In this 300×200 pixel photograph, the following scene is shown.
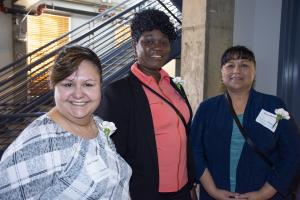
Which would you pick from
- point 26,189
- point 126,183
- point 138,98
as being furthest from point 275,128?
point 26,189

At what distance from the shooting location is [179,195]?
80.0 inches

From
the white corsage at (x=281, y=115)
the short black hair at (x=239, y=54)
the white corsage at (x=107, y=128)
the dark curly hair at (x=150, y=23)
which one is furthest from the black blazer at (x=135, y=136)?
the white corsage at (x=281, y=115)

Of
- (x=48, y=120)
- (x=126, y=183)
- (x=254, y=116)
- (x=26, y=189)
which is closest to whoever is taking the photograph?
(x=26, y=189)

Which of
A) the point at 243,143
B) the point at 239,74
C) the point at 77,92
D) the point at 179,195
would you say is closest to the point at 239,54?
the point at 239,74

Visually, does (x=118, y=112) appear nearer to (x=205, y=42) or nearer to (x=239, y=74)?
(x=239, y=74)

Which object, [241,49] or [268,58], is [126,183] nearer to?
[241,49]

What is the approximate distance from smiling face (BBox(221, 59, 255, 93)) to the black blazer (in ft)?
2.04

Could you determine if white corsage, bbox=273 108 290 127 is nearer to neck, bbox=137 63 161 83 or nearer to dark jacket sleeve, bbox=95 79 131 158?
neck, bbox=137 63 161 83

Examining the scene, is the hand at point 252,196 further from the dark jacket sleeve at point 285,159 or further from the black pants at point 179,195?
the black pants at point 179,195

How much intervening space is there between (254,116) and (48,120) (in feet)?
4.41

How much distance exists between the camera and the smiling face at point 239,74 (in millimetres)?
2100

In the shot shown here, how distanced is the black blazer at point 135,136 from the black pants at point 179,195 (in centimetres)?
9

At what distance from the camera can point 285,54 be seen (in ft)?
9.54

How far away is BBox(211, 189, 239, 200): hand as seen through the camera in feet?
6.69
